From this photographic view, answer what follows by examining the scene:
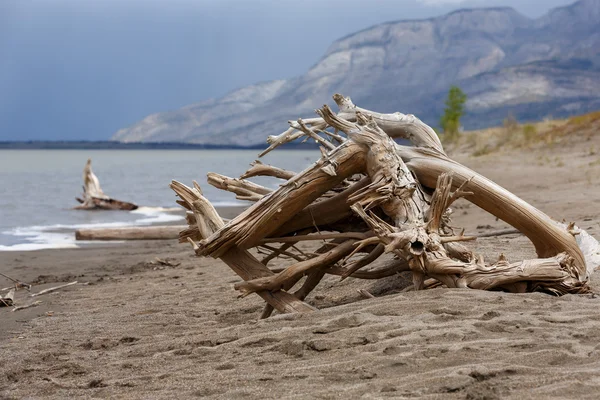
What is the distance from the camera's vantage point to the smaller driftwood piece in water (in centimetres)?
2027

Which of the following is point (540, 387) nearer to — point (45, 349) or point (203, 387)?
point (203, 387)

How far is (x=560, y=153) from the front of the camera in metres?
22.8

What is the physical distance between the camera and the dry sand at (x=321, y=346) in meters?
3.77

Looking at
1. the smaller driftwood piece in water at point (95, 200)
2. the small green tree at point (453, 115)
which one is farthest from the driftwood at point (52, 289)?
the small green tree at point (453, 115)

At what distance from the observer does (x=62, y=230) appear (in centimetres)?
1620

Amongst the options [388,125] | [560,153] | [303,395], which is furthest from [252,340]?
[560,153]

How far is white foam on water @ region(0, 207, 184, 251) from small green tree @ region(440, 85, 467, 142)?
31.6 m

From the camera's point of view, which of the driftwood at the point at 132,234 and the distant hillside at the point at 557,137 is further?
the distant hillside at the point at 557,137

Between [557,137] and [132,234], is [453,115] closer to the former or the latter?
[557,137]

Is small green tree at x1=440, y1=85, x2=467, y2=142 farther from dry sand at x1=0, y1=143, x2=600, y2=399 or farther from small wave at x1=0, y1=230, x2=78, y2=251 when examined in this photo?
dry sand at x1=0, y1=143, x2=600, y2=399

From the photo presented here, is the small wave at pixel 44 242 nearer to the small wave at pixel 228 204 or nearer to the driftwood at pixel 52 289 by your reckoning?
the driftwood at pixel 52 289

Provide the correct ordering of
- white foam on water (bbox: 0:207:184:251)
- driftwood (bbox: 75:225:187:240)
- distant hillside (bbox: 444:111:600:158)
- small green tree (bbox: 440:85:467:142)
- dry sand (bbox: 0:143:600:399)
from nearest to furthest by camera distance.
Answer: dry sand (bbox: 0:143:600:399) < white foam on water (bbox: 0:207:184:251) < driftwood (bbox: 75:225:187:240) < distant hillside (bbox: 444:111:600:158) < small green tree (bbox: 440:85:467:142)

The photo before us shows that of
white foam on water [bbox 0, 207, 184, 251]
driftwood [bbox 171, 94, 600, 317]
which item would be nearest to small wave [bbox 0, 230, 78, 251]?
white foam on water [bbox 0, 207, 184, 251]

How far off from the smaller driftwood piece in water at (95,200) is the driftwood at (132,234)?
21.3 ft
